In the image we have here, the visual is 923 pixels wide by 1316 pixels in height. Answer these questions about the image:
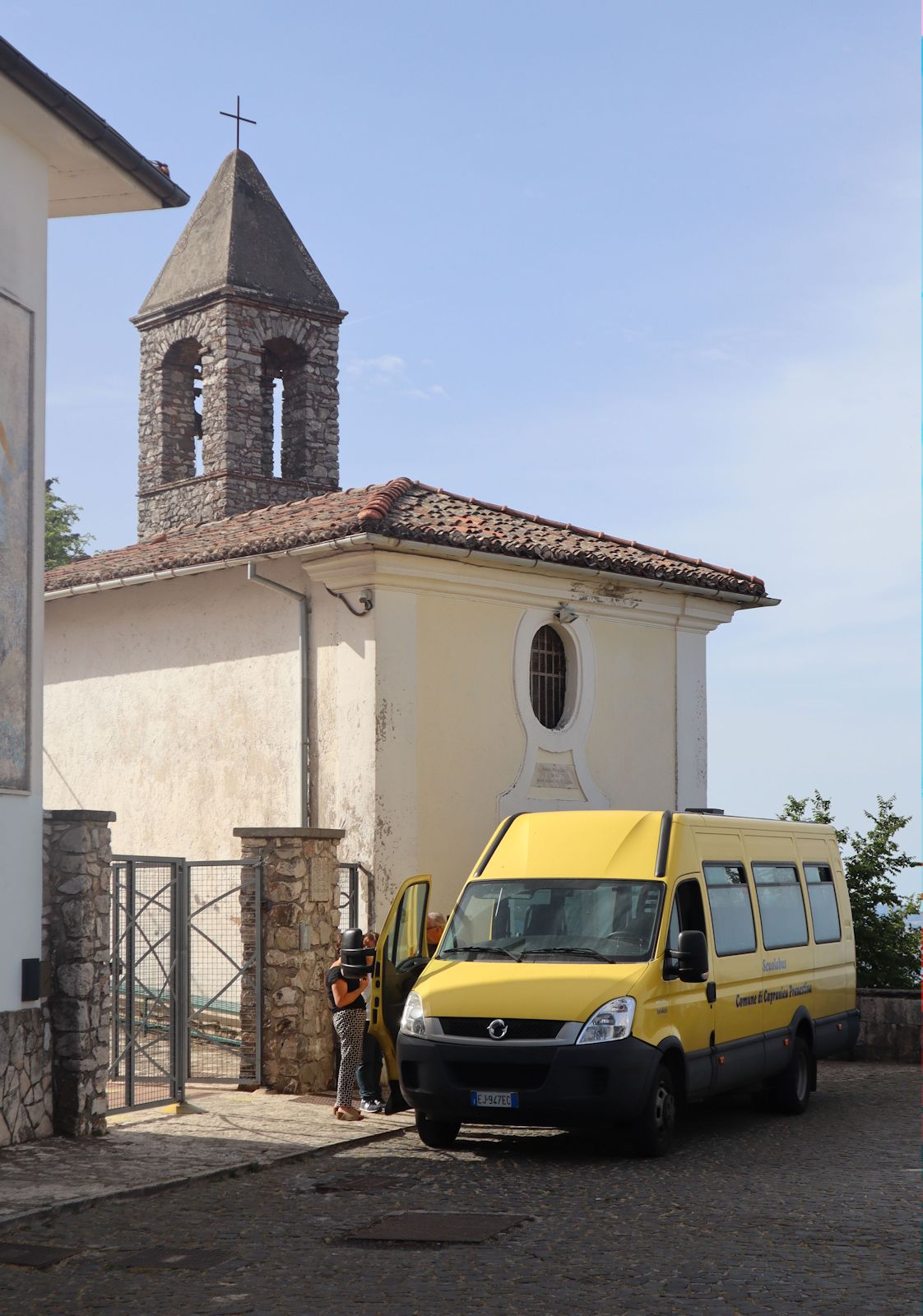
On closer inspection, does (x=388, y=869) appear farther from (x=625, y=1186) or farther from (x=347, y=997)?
(x=625, y=1186)

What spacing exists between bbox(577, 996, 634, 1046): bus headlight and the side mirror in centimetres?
76

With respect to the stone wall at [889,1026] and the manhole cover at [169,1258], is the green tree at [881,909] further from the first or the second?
the manhole cover at [169,1258]

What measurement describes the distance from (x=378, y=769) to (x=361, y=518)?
2487 mm

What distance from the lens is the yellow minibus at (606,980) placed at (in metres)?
10.6

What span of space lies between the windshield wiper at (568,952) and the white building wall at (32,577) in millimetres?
3602

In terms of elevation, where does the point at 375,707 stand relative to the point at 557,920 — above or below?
above

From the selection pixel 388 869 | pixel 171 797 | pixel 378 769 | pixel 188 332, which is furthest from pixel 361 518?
pixel 188 332

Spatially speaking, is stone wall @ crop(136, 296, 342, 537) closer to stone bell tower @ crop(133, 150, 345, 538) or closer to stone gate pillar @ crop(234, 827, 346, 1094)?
stone bell tower @ crop(133, 150, 345, 538)

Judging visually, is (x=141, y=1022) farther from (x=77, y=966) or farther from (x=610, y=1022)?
(x=610, y=1022)

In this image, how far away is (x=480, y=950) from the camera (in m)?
11.8

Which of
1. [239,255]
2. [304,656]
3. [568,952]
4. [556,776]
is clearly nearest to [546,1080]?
[568,952]

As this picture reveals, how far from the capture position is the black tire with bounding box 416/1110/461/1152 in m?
11.4

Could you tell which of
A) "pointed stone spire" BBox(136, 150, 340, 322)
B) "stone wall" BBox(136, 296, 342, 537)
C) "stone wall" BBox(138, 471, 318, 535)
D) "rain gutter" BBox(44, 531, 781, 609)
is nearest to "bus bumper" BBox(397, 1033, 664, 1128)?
"rain gutter" BBox(44, 531, 781, 609)

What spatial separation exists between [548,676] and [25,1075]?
8.42 m
